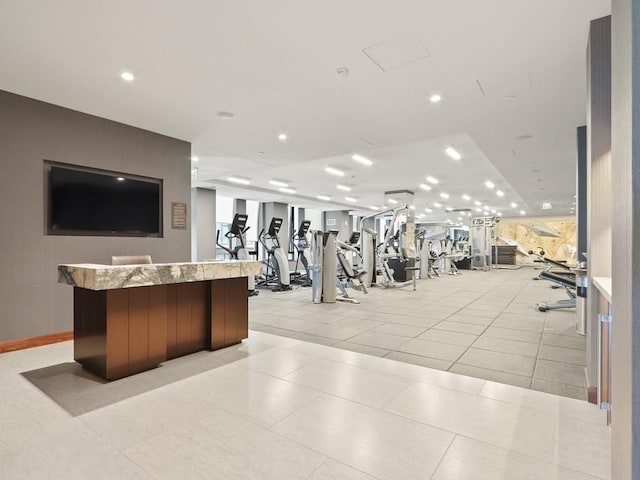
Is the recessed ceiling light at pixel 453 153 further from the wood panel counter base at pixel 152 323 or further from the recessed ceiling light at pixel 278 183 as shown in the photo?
the wood panel counter base at pixel 152 323

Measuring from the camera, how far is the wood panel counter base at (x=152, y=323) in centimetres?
287

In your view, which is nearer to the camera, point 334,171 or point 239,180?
point 334,171

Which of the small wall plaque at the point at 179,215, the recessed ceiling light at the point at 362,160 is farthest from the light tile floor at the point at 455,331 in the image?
the recessed ceiling light at the point at 362,160

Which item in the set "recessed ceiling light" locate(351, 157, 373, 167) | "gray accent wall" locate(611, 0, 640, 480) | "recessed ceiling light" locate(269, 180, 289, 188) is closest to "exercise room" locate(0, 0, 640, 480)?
"gray accent wall" locate(611, 0, 640, 480)

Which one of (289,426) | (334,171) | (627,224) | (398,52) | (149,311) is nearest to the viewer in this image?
(627,224)

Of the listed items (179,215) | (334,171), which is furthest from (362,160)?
(179,215)

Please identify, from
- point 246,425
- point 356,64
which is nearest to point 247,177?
point 356,64

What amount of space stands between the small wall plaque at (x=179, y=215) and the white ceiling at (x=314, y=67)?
1179 millimetres

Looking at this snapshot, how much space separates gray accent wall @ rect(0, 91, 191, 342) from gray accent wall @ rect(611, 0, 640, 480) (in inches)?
210

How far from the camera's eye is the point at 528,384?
2.88 m

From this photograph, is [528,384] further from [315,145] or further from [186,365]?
[315,145]

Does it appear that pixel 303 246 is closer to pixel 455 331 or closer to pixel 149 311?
pixel 455 331

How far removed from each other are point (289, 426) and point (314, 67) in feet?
10.9

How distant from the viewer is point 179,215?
5.62 meters
